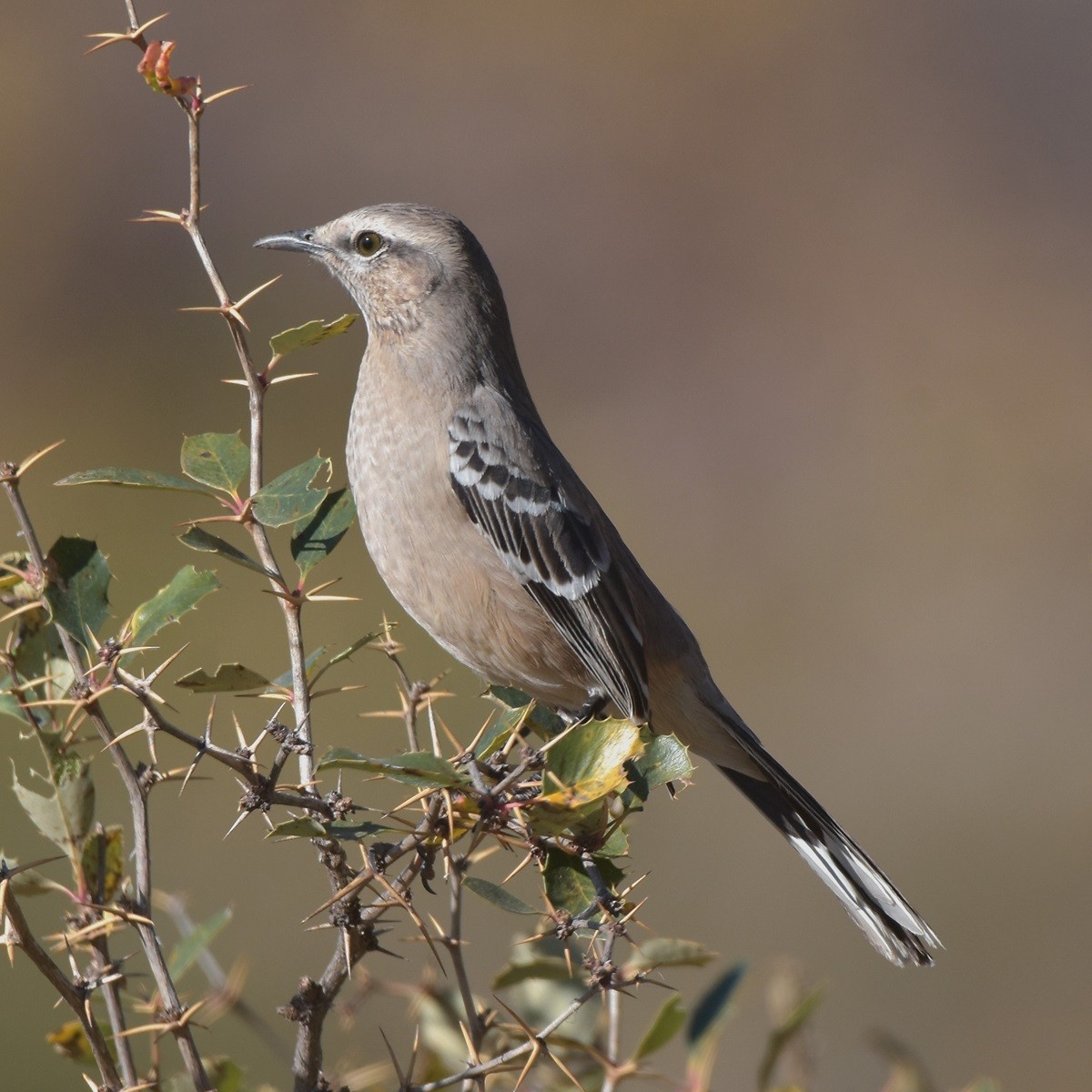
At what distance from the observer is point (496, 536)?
176 inches

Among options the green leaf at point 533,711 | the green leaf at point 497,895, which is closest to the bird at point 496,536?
the green leaf at point 533,711

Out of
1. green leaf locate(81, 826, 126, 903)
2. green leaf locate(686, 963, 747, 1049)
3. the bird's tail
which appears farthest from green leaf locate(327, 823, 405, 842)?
the bird's tail

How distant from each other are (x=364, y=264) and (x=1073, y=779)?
8.55 m

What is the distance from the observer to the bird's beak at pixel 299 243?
495 cm

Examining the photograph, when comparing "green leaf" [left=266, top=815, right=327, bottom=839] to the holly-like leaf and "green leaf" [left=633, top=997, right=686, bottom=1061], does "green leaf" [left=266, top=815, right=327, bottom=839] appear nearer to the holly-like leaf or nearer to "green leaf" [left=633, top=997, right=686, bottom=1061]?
the holly-like leaf

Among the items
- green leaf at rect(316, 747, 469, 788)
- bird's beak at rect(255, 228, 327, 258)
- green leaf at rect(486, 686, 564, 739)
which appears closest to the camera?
green leaf at rect(316, 747, 469, 788)

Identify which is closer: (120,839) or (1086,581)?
Answer: (120,839)

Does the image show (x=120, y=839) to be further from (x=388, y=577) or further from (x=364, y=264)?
(x=364, y=264)

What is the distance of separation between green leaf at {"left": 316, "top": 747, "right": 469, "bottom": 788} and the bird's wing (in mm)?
2064

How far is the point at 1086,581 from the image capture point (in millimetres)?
13680

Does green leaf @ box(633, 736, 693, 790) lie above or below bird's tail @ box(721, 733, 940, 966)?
above

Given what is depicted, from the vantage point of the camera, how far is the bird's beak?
195 inches

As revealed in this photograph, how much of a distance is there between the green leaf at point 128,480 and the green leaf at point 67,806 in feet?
1.80

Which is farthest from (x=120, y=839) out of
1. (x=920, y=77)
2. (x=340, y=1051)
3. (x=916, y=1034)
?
(x=920, y=77)
